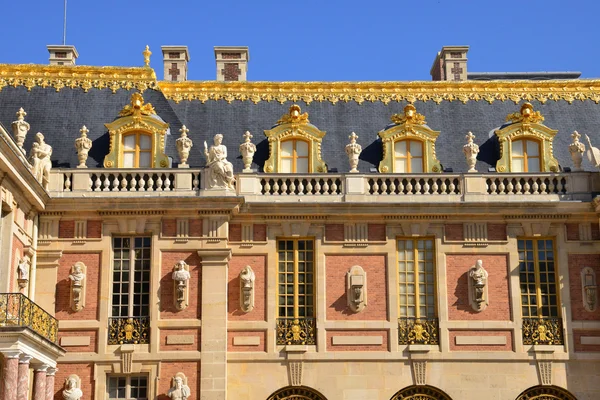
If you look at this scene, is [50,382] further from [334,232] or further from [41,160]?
[334,232]

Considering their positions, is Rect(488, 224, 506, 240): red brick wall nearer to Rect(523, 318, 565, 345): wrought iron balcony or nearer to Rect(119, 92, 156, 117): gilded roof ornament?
Rect(523, 318, 565, 345): wrought iron balcony

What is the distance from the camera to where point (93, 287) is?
28.7m

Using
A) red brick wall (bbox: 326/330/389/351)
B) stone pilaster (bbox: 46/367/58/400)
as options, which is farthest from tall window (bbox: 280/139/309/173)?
stone pilaster (bbox: 46/367/58/400)

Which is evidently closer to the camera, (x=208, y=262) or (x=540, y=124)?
(x=208, y=262)

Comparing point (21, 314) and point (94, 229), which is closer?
point (21, 314)

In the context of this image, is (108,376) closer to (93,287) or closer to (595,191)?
(93,287)

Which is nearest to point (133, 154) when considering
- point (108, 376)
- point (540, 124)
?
point (108, 376)

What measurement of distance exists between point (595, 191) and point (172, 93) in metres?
11.9

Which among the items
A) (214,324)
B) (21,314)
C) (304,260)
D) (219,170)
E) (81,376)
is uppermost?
(219,170)

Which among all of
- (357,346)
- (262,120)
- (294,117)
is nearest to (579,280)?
(357,346)

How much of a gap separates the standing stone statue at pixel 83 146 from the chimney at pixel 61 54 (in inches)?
259

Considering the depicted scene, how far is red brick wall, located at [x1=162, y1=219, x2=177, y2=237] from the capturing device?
2895cm

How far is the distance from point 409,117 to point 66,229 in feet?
30.5

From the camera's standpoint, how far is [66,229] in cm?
2911
